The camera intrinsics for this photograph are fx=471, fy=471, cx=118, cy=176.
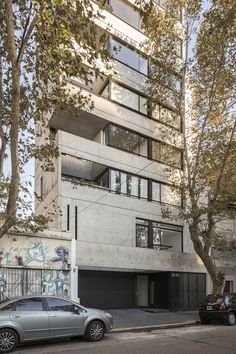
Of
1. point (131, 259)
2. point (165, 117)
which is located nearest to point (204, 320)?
point (131, 259)

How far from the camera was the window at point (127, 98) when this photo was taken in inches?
1105

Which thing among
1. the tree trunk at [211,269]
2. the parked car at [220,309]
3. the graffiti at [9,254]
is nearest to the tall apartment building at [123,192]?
the tree trunk at [211,269]

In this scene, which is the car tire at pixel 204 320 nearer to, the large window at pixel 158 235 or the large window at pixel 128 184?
the large window at pixel 158 235

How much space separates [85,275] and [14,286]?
7.23 m

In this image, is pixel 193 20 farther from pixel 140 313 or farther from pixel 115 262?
pixel 140 313

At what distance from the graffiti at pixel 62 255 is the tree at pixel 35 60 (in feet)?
18.9

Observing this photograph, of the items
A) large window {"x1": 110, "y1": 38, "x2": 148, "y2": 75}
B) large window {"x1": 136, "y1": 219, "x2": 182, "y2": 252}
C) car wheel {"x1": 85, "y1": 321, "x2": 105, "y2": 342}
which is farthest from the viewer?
large window {"x1": 110, "y1": 38, "x2": 148, "y2": 75}

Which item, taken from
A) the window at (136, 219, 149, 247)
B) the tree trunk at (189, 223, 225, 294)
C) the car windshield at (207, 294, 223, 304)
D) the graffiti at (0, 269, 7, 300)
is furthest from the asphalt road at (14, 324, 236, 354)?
the window at (136, 219, 149, 247)

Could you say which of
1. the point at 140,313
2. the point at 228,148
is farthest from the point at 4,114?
the point at 140,313

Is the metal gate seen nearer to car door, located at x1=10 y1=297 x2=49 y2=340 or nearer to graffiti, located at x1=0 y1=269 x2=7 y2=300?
graffiti, located at x1=0 y1=269 x2=7 y2=300

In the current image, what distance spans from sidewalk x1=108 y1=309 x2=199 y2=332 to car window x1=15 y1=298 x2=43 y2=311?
449 centimetres

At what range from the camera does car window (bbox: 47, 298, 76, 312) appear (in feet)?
46.2

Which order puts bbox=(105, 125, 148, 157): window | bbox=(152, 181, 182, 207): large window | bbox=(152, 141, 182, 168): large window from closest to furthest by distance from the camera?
bbox=(105, 125, 148, 157): window, bbox=(152, 141, 182, 168): large window, bbox=(152, 181, 182, 207): large window

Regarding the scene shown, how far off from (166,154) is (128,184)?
309cm
